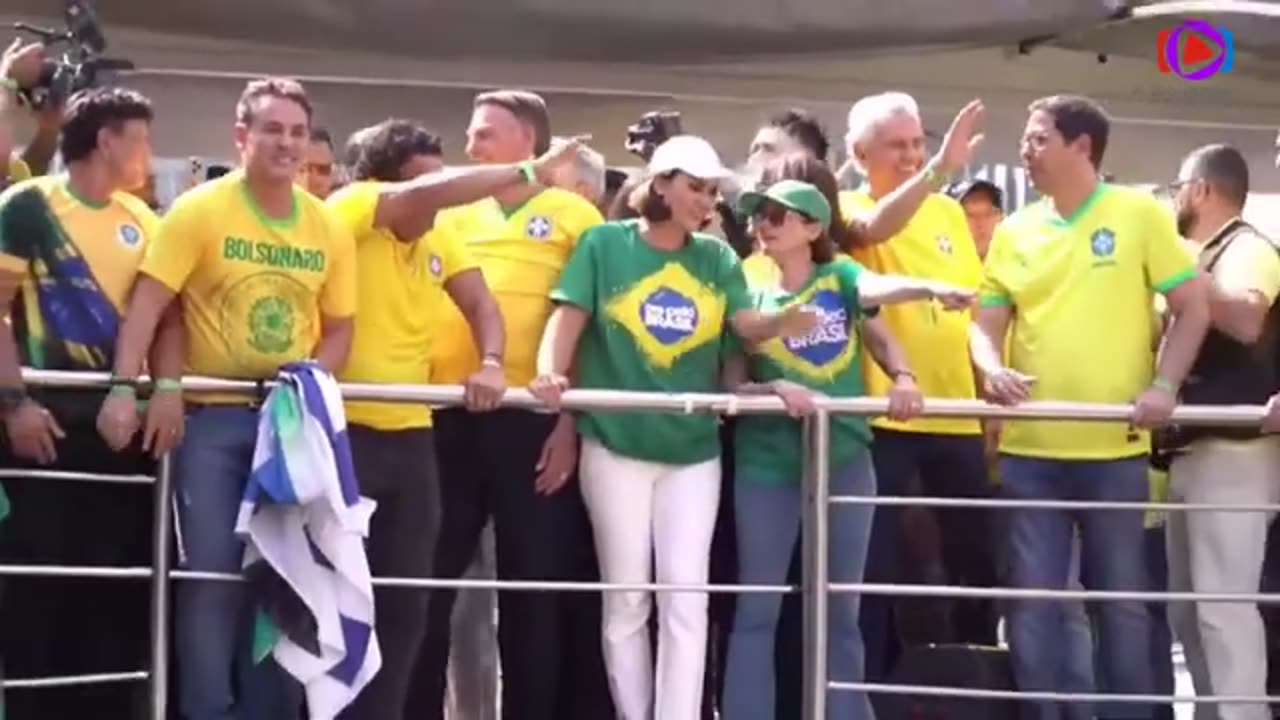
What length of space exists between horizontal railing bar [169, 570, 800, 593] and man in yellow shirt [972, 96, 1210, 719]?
0.64 meters

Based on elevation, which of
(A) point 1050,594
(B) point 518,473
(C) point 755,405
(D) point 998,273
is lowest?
(A) point 1050,594

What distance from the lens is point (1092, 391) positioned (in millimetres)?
5164

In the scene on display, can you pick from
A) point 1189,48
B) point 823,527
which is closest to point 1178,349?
point 823,527

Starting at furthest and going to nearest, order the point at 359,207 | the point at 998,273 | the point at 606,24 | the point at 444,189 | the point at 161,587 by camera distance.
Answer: the point at 606,24 → the point at 998,273 → the point at 359,207 → the point at 444,189 → the point at 161,587

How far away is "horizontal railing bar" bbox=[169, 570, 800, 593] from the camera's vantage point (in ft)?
15.1

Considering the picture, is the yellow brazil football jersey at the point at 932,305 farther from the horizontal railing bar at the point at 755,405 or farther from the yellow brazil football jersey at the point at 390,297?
the yellow brazil football jersey at the point at 390,297

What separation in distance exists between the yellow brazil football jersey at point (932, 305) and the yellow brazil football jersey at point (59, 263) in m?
1.87

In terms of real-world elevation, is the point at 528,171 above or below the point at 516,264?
above

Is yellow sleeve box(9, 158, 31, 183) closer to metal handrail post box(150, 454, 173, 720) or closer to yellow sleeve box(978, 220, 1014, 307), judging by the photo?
metal handrail post box(150, 454, 173, 720)

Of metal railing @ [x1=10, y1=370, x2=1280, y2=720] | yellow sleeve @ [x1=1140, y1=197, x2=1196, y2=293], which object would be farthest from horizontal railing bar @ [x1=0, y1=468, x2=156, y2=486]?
yellow sleeve @ [x1=1140, y1=197, x2=1196, y2=293]

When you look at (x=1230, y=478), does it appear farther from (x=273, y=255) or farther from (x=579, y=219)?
(x=273, y=255)

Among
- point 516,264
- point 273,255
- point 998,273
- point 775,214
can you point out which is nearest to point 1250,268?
point 998,273

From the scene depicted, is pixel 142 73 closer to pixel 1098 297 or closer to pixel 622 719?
pixel 622 719

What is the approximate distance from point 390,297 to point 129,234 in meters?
0.60
